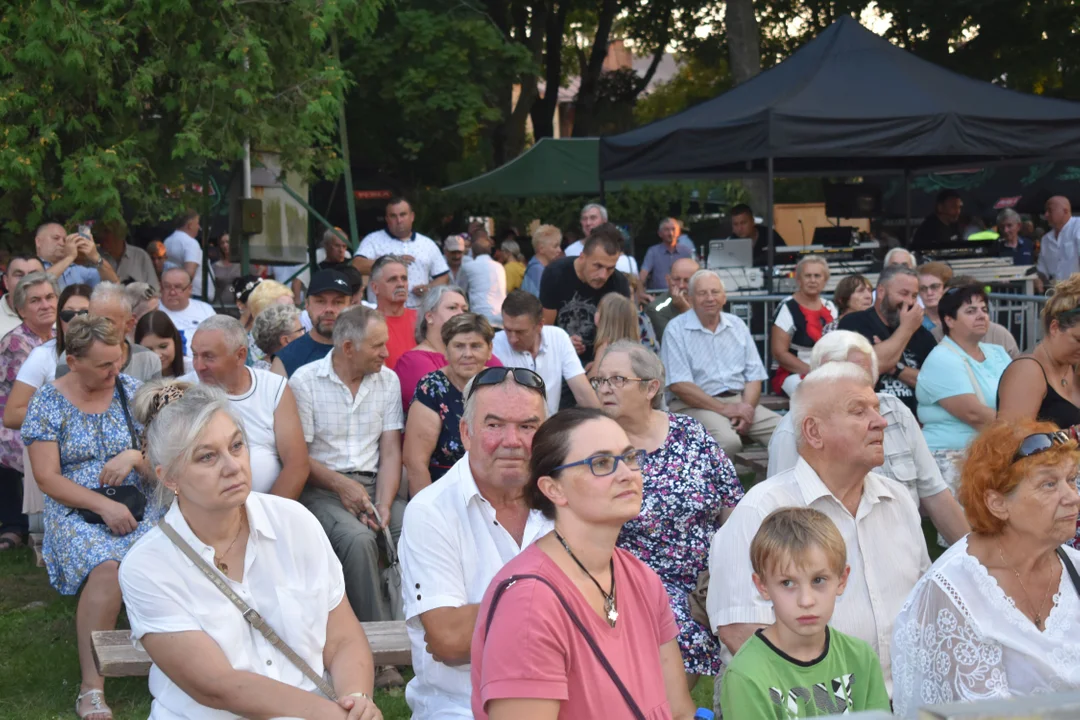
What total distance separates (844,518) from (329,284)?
152 inches

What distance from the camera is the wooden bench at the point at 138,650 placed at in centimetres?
447

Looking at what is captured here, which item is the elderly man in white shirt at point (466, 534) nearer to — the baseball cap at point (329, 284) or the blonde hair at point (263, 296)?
the baseball cap at point (329, 284)

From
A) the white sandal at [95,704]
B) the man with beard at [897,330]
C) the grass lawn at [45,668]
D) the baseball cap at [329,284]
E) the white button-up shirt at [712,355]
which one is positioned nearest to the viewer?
the white sandal at [95,704]

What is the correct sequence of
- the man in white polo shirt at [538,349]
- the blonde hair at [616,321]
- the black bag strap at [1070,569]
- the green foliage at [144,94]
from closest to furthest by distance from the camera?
the black bag strap at [1070,569] < the man in white polo shirt at [538,349] < the blonde hair at [616,321] < the green foliage at [144,94]

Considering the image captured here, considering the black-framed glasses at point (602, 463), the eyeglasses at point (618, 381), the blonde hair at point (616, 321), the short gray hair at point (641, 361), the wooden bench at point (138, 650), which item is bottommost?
the wooden bench at point (138, 650)

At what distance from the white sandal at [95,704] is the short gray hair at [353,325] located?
6.20 ft

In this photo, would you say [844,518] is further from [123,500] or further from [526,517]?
[123,500]

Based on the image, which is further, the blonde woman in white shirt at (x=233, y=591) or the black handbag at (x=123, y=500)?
the black handbag at (x=123, y=500)

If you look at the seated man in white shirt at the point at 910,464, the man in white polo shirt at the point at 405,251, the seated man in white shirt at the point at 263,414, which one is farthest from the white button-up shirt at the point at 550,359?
the man in white polo shirt at the point at 405,251

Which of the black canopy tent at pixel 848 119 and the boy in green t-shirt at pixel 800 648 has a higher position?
the black canopy tent at pixel 848 119

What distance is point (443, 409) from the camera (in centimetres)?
574

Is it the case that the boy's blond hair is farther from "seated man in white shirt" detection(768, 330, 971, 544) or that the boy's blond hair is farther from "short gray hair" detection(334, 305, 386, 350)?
"short gray hair" detection(334, 305, 386, 350)

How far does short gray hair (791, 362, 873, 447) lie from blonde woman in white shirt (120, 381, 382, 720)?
157cm

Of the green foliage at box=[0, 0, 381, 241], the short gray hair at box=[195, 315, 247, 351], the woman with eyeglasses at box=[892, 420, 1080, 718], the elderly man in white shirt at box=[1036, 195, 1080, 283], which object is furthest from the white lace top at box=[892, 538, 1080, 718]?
the elderly man in white shirt at box=[1036, 195, 1080, 283]
